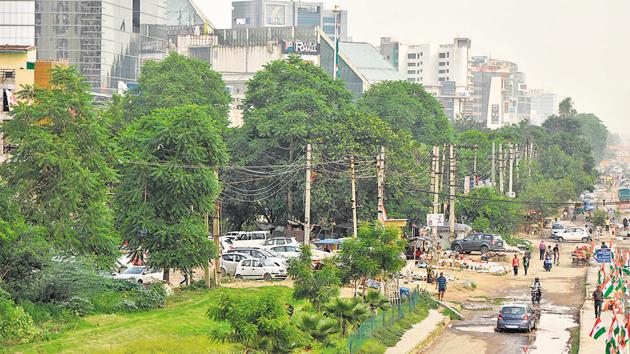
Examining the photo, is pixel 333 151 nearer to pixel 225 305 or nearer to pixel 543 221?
pixel 543 221

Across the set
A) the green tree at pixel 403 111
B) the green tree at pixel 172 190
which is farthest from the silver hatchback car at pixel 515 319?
the green tree at pixel 403 111

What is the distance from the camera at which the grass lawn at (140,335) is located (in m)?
34.3

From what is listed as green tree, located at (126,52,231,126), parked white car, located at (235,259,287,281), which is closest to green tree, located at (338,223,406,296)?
parked white car, located at (235,259,287,281)

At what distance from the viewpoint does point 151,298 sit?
4456 cm

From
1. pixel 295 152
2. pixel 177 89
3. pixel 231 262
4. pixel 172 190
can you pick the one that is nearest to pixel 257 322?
pixel 172 190

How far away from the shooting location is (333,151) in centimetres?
7869

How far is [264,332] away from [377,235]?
1730cm

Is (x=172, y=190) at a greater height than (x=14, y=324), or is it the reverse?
(x=172, y=190)

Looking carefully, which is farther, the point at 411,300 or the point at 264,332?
the point at 411,300

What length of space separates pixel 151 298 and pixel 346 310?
915 centimetres

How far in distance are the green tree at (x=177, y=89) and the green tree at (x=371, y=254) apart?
46046mm

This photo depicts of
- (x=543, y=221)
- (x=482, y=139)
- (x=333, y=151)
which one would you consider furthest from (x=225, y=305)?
(x=482, y=139)

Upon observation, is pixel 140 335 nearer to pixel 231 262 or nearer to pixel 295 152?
pixel 231 262

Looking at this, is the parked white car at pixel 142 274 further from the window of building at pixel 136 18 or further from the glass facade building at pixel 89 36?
the window of building at pixel 136 18
